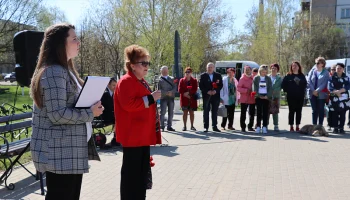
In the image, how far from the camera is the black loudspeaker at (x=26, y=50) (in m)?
5.90

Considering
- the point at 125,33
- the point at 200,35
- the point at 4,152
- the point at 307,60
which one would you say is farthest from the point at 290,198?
the point at 307,60

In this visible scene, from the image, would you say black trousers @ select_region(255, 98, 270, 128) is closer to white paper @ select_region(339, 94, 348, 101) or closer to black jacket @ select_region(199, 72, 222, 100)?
black jacket @ select_region(199, 72, 222, 100)

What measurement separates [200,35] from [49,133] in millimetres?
27904

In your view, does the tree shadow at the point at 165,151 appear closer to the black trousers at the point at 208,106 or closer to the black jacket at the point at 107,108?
the black jacket at the point at 107,108

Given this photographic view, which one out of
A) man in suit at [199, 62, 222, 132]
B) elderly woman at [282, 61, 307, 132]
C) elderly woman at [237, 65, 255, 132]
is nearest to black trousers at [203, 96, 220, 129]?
man in suit at [199, 62, 222, 132]

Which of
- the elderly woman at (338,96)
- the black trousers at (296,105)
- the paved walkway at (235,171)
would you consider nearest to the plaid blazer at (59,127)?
the paved walkway at (235,171)

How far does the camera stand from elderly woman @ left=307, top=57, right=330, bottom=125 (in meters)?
11.2

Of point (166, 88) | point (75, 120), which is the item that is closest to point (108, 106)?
point (166, 88)

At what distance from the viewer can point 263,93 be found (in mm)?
11328

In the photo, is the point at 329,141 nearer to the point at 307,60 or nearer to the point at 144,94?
the point at 144,94

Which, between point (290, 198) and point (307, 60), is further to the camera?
point (307, 60)

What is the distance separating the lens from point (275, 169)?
6.98 metres

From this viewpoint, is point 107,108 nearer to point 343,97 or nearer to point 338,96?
point 338,96

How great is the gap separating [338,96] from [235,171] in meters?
5.78
